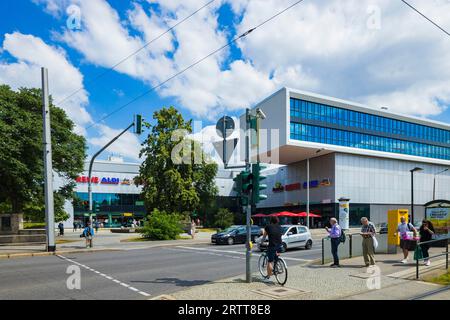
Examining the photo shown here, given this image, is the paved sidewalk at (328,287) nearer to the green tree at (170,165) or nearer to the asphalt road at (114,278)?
the asphalt road at (114,278)

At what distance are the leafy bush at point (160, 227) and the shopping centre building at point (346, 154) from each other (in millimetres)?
23619

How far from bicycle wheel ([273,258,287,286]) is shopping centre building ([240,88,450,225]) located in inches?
1644

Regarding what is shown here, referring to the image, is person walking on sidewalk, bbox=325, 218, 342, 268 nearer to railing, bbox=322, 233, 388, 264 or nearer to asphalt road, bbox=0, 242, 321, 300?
railing, bbox=322, 233, 388, 264

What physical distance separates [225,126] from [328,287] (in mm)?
4741

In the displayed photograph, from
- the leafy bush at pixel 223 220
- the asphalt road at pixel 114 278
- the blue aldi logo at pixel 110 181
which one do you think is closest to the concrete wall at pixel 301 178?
the leafy bush at pixel 223 220

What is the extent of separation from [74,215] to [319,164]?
129 ft

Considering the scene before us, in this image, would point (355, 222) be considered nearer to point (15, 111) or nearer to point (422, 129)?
point (422, 129)

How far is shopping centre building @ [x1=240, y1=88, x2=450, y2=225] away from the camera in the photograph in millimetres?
53688

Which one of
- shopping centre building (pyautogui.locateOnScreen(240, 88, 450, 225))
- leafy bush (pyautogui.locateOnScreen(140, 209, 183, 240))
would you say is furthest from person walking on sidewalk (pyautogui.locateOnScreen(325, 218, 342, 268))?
shopping centre building (pyautogui.locateOnScreen(240, 88, 450, 225))

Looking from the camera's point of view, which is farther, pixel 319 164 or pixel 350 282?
pixel 319 164

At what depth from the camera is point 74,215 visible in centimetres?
6253

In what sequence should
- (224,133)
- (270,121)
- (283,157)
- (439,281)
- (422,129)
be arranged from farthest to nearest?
(422,129) → (283,157) → (270,121) → (224,133) → (439,281)

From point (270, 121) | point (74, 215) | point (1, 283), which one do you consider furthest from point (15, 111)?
point (74, 215)

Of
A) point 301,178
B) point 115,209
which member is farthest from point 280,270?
point 115,209
